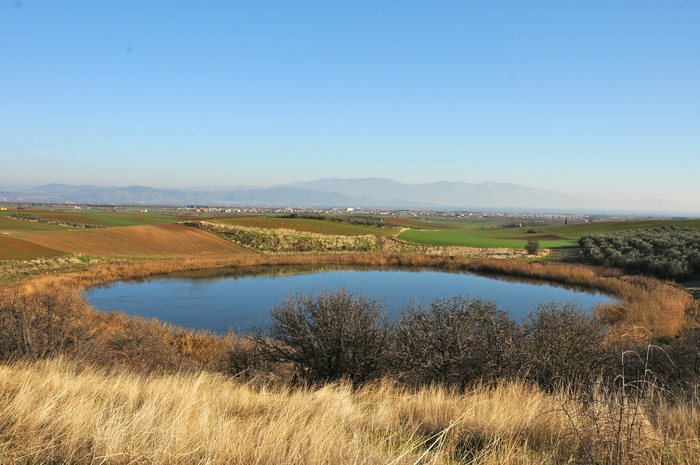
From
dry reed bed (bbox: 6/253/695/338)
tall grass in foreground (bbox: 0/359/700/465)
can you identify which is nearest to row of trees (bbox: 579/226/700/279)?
dry reed bed (bbox: 6/253/695/338)

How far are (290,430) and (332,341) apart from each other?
756 centimetres

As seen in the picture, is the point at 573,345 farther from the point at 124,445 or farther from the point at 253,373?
the point at 124,445

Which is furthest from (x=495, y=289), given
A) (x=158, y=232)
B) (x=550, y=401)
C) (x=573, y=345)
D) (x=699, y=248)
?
(x=158, y=232)

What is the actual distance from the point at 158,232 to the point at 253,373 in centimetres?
5452

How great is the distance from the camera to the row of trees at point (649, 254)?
36.8 m

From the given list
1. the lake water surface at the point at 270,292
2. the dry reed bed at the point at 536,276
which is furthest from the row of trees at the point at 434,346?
the lake water surface at the point at 270,292

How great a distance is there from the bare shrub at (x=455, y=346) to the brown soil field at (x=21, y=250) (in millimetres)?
38535

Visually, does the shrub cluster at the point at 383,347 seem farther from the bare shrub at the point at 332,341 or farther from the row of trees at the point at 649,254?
the row of trees at the point at 649,254

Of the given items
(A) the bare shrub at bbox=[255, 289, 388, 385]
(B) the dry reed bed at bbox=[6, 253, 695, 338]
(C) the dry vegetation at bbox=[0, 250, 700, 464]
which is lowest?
(B) the dry reed bed at bbox=[6, 253, 695, 338]

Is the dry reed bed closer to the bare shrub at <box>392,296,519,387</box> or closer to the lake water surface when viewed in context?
the lake water surface

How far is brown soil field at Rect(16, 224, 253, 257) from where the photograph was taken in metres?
46.2

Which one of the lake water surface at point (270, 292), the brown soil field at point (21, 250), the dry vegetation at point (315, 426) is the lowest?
the lake water surface at point (270, 292)

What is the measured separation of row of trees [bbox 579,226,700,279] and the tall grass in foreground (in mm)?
39506

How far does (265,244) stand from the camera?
64.2 m
